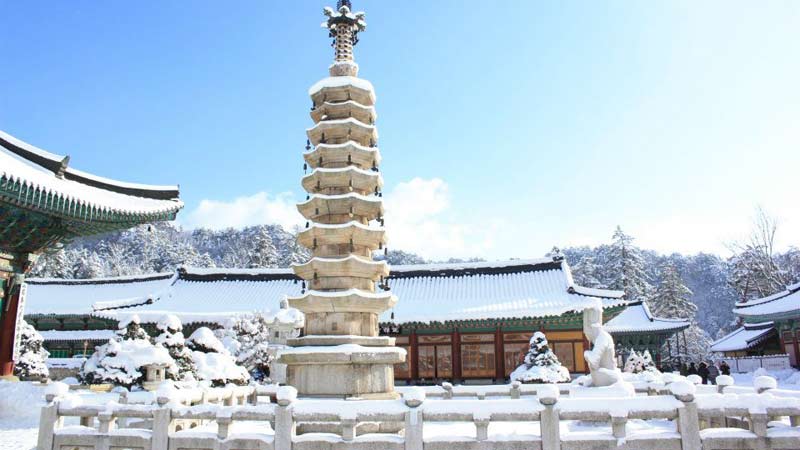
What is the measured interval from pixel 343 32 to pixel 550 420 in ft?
37.5

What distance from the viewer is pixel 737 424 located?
1141cm

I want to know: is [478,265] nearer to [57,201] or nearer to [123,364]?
[123,364]

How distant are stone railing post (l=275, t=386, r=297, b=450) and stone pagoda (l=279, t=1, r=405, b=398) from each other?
2723mm

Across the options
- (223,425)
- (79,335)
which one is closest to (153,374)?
(223,425)

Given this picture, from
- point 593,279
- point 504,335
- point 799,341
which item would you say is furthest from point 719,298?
point 504,335

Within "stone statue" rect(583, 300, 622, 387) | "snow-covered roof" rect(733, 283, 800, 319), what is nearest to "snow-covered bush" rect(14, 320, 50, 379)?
"stone statue" rect(583, 300, 622, 387)

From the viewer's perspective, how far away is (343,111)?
14.6 metres

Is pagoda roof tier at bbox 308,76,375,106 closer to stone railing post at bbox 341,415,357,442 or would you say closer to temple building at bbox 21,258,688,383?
stone railing post at bbox 341,415,357,442

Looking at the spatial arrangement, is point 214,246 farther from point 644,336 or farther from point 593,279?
point 644,336

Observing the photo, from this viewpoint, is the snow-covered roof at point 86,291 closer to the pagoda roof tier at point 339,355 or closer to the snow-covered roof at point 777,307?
the pagoda roof tier at point 339,355

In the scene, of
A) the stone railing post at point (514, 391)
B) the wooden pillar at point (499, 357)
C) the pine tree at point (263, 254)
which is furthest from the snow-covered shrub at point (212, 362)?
the pine tree at point (263, 254)

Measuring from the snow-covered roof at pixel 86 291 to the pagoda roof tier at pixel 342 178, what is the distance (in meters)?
27.5

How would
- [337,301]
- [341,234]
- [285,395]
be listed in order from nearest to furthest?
1. [285,395]
2. [337,301]
3. [341,234]

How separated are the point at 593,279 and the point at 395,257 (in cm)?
5086
